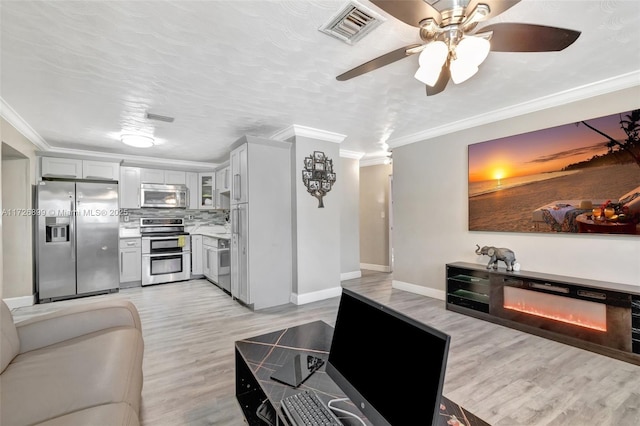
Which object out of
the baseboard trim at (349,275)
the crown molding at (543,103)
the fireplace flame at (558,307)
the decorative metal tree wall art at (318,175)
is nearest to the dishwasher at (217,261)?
the decorative metal tree wall art at (318,175)

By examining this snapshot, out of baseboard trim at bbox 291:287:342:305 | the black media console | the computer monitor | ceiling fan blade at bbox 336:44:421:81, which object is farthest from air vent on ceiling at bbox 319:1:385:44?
baseboard trim at bbox 291:287:342:305

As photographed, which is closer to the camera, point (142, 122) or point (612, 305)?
point (612, 305)

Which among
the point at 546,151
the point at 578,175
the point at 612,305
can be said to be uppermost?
the point at 546,151

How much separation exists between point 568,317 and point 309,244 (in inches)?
121

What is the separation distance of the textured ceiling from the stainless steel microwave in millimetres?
1675

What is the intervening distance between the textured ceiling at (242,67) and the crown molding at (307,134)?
0.13m

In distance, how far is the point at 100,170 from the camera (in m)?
4.82

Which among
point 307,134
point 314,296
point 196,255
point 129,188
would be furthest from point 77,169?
point 314,296

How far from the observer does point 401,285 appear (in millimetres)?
4625

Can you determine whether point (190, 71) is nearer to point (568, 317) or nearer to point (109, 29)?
point (109, 29)

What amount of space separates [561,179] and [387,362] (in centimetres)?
330

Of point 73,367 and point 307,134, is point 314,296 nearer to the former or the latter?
point 307,134

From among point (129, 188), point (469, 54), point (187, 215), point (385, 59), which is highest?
point (385, 59)

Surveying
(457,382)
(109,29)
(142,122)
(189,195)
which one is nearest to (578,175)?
(457,382)
